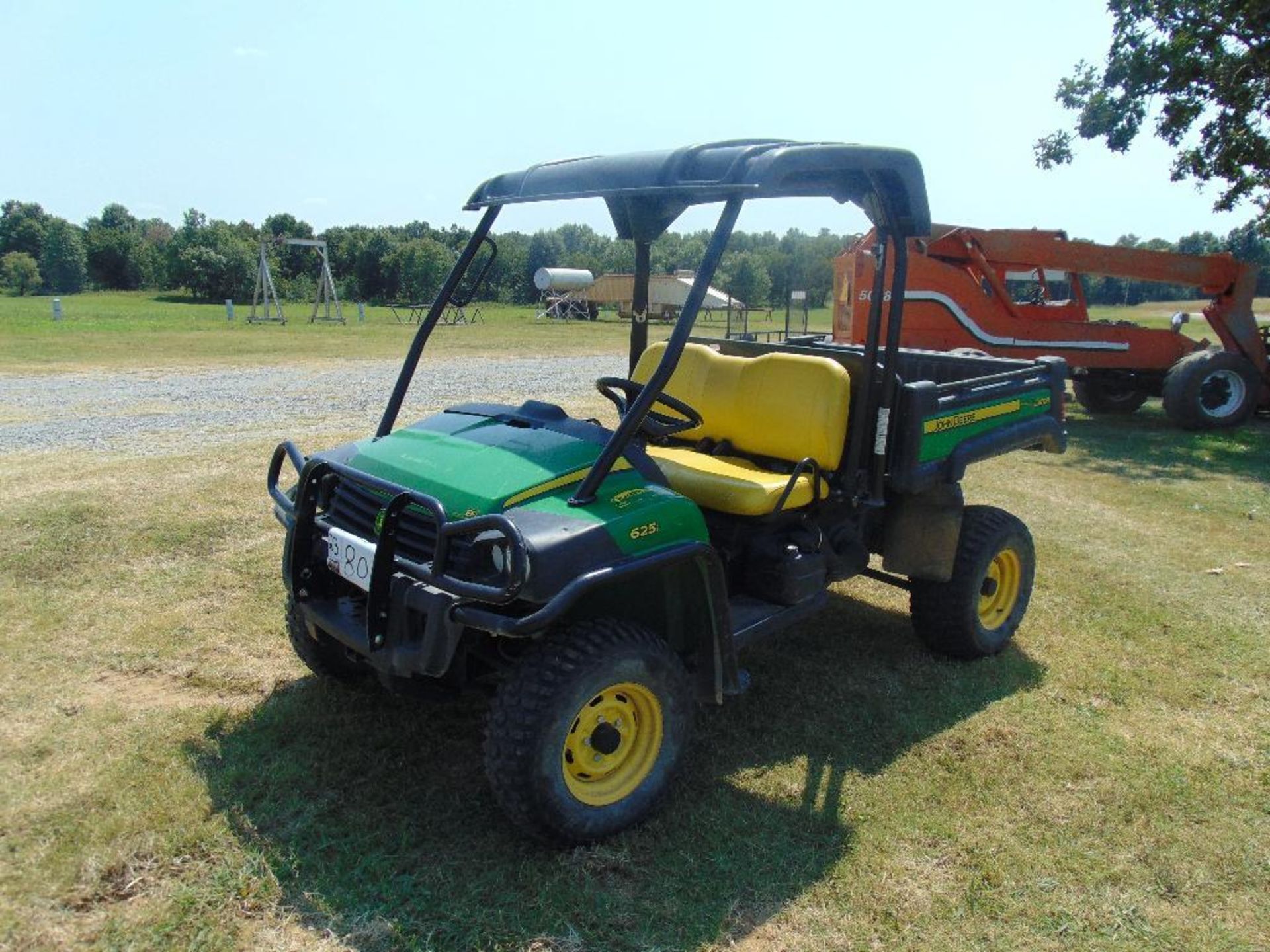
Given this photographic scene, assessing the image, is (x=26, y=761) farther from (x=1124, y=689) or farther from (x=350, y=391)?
(x=350, y=391)

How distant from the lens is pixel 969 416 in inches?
172

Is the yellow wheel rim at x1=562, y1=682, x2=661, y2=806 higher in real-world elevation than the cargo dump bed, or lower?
lower

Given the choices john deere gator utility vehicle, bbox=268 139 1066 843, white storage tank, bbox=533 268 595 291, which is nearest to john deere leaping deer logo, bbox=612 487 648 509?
john deere gator utility vehicle, bbox=268 139 1066 843

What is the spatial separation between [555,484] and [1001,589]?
108 inches

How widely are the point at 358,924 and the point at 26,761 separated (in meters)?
1.58

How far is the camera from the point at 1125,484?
27.9ft

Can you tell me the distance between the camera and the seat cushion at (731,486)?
367cm

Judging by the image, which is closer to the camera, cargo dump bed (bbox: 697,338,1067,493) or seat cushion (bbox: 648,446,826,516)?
seat cushion (bbox: 648,446,826,516)

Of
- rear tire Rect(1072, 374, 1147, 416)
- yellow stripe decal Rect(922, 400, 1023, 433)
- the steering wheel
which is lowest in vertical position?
rear tire Rect(1072, 374, 1147, 416)

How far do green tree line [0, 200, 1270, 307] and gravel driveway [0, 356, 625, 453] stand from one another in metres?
28.4

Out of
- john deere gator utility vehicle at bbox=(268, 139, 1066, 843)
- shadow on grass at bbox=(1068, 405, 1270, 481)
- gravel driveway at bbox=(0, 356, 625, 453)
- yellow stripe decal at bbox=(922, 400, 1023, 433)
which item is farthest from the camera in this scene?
shadow on grass at bbox=(1068, 405, 1270, 481)

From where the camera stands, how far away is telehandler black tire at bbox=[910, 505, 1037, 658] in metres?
4.46

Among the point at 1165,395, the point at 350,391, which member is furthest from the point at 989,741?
the point at 350,391

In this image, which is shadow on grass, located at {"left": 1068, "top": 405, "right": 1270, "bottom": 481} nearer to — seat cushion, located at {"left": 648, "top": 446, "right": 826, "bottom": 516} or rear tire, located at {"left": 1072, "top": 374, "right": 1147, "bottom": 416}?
rear tire, located at {"left": 1072, "top": 374, "right": 1147, "bottom": 416}
